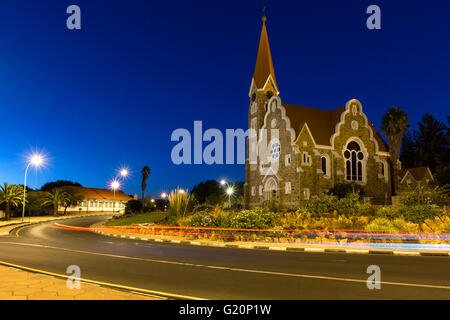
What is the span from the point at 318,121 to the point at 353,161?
6.49 m

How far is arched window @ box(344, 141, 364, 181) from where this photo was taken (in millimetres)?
40812

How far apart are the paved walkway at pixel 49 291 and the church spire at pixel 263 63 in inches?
1644

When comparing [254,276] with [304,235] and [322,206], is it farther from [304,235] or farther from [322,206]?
[322,206]

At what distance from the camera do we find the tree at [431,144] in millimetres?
66625

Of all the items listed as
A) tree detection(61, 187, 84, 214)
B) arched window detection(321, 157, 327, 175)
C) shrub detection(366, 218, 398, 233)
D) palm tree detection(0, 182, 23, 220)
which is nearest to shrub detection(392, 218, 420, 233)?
shrub detection(366, 218, 398, 233)

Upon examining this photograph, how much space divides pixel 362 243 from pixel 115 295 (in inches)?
Result: 559

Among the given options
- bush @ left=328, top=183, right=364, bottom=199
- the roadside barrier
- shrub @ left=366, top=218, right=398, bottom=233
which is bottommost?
the roadside barrier

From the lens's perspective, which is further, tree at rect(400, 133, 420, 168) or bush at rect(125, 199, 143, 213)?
tree at rect(400, 133, 420, 168)

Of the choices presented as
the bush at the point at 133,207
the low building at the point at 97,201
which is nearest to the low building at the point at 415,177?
the bush at the point at 133,207

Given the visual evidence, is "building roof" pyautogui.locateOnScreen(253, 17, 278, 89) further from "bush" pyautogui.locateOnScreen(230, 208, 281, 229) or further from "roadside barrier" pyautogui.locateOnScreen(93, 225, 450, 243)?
"roadside barrier" pyautogui.locateOnScreen(93, 225, 450, 243)

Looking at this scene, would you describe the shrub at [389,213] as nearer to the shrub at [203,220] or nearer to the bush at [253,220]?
the bush at [253,220]

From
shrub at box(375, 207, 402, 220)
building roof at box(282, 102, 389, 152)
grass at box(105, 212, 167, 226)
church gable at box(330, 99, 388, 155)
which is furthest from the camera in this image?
church gable at box(330, 99, 388, 155)

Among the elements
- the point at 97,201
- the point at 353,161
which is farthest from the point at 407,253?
the point at 97,201

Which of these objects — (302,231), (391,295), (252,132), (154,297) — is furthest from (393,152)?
(154,297)
